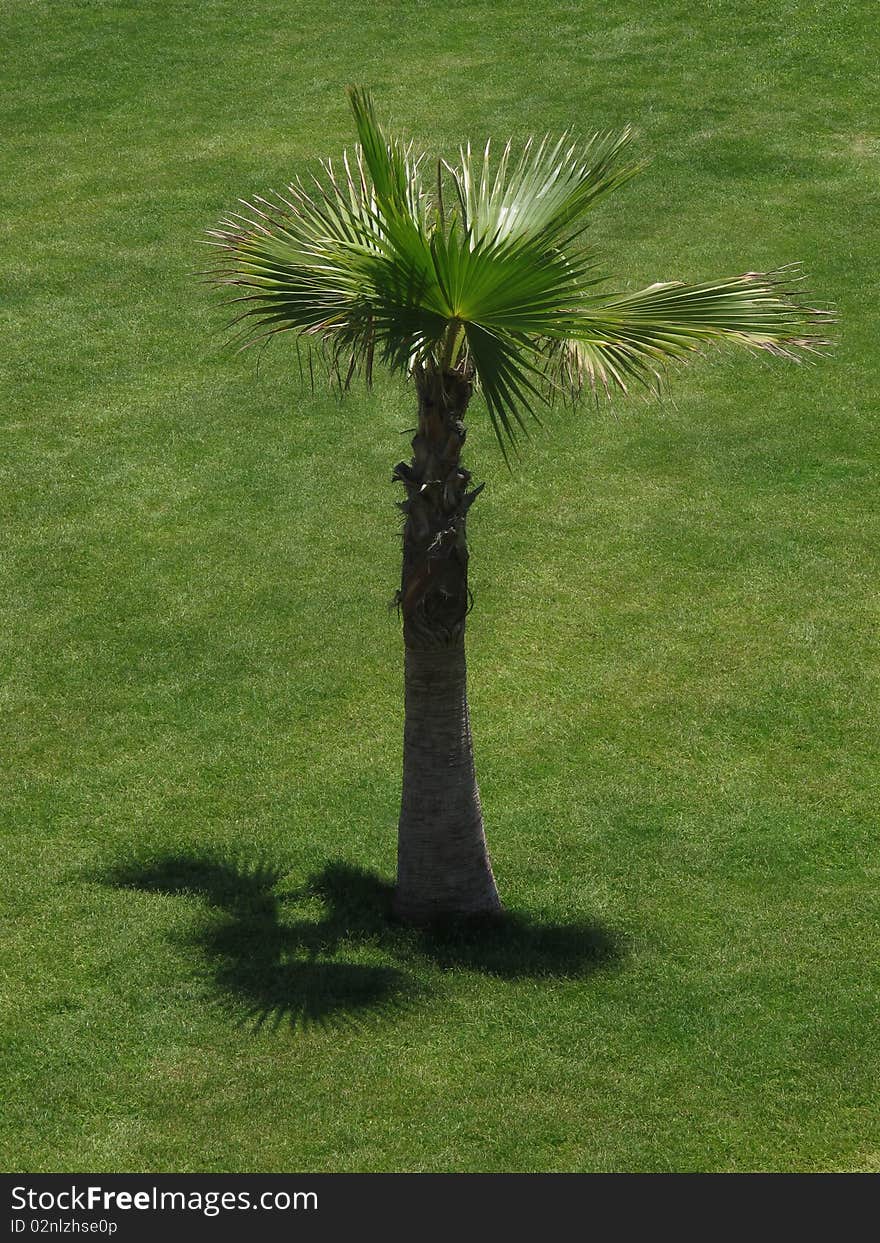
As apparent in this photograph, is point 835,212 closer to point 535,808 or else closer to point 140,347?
point 140,347

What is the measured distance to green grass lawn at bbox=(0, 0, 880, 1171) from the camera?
9.30 meters

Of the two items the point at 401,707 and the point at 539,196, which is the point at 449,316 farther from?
the point at 401,707

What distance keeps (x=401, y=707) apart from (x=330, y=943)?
3.37m

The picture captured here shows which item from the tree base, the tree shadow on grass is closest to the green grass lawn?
the tree shadow on grass

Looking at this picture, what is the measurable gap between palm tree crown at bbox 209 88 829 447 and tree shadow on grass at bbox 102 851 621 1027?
141 inches

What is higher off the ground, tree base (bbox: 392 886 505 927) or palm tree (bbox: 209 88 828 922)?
palm tree (bbox: 209 88 828 922)

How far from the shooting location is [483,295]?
8898mm

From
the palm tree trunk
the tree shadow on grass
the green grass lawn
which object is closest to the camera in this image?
the green grass lawn

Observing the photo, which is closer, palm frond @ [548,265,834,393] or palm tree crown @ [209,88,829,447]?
palm tree crown @ [209,88,829,447]

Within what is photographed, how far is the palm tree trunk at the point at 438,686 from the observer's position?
972 cm

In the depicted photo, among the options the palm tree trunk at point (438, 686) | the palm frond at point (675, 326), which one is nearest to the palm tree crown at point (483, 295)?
the palm frond at point (675, 326)

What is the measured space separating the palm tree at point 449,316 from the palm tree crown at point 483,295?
0.01 m

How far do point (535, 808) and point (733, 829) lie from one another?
1.49m

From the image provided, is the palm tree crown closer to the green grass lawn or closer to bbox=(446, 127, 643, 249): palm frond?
bbox=(446, 127, 643, 249): palm frond
